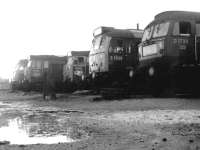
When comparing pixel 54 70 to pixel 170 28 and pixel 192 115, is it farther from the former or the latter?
pixel 192 115

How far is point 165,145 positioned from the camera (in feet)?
13.0

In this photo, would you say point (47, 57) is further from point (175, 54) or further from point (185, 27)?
point (175, 54)

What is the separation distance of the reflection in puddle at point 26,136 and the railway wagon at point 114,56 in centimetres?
922

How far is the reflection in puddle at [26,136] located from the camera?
4.55m

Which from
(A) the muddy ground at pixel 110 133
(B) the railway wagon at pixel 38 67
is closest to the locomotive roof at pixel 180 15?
(A) the muddy ground at pixel 110 133

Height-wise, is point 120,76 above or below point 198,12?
below

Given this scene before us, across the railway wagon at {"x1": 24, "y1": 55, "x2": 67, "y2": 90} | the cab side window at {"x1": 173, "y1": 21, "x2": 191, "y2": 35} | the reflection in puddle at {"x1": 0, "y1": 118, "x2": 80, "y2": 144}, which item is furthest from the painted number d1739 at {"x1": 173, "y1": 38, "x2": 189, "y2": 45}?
the railway wagon at {"x1": 24, "y1": 55, "x2": 67, "y2": 90}

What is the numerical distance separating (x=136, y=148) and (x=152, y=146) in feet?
0.64

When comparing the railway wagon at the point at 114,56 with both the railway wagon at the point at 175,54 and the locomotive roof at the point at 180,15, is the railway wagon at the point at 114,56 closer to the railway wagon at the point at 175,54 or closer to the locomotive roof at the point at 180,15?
the railway wagon at the point at 175,54

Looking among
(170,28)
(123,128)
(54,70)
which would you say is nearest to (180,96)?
(170,28)

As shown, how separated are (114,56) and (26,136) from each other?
1056 centimetres

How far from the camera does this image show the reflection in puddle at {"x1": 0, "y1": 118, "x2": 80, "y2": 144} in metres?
4.55

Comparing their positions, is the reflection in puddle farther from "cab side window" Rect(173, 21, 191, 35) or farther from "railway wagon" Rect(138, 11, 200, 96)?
"cab side window" Rect(173, 21, 191, 35)

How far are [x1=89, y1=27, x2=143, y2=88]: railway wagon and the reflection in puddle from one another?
30.3ft
